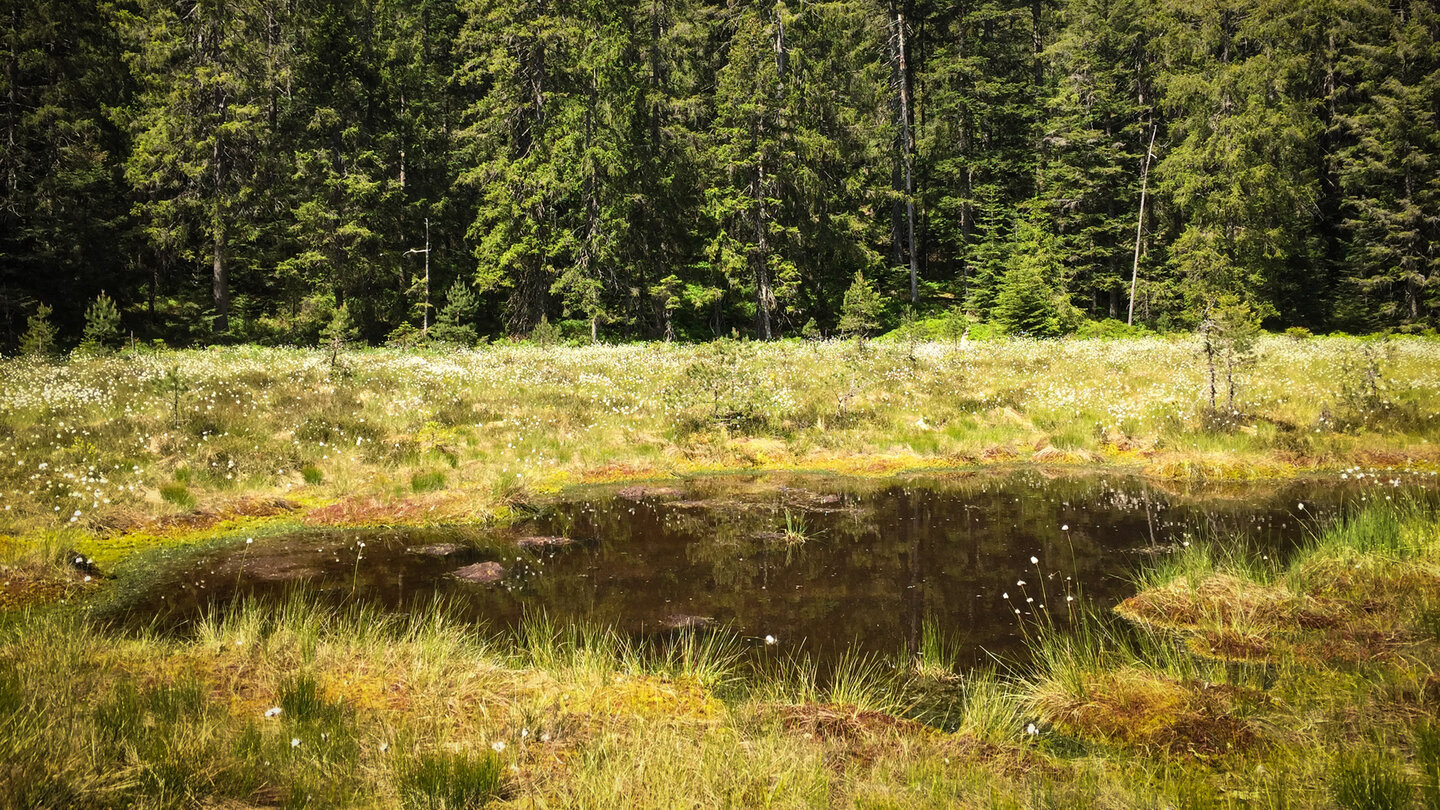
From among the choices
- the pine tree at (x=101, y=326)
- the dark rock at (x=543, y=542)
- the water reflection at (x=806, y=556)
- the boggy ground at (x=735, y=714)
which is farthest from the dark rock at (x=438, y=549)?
the pine tree at (x=101, y=326)

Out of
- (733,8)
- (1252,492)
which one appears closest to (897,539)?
(1252,492)

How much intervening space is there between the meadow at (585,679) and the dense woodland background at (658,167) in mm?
21777

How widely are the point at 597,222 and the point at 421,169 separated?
49.1ft

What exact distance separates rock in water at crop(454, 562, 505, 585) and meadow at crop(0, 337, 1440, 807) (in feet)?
4.83

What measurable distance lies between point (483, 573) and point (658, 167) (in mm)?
32402

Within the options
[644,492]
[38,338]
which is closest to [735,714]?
[644,492]

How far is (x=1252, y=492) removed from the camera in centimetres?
1268

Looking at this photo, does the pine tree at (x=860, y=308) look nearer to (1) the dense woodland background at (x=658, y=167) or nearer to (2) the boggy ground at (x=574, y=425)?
(2) the boggy ground at (x=574, y=425)

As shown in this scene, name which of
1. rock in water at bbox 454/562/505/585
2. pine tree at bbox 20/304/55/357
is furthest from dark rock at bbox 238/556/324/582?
pine tree at bbox 20/304/55/357

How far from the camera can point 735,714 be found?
16.6 feet

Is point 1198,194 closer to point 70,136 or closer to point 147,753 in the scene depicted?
point 147,753

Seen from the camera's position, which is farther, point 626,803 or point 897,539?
point 897,539

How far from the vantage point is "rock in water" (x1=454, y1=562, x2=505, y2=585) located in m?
8.76

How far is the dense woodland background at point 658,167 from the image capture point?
33.6 m
